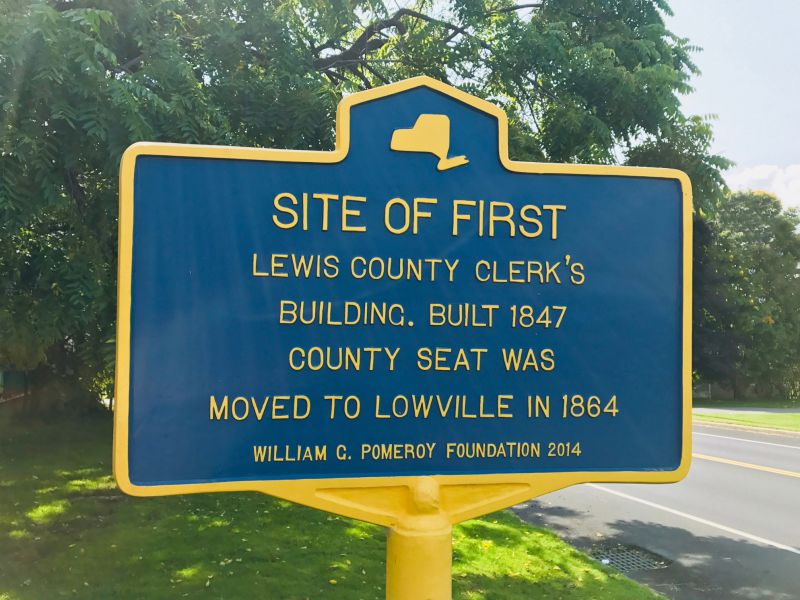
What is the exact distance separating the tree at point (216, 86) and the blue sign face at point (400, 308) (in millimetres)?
2176

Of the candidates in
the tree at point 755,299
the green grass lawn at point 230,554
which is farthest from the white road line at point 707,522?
the tree at point 755,299

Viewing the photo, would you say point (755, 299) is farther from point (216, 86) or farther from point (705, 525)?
point (216, 86)

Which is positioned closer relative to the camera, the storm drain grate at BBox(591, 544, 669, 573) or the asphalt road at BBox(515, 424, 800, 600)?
the asphalt road at BBox(515, 424, 800, 600)

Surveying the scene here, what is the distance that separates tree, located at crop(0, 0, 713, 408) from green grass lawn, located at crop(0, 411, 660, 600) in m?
1.63

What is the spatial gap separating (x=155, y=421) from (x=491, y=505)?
111 cm

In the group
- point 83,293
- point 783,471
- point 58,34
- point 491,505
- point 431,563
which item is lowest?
point 783,471

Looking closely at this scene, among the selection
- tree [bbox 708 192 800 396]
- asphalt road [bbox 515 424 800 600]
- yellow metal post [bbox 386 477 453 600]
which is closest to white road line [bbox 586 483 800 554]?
asphalt road [bbox 515 424 800 600]

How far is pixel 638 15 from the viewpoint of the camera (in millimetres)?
6980

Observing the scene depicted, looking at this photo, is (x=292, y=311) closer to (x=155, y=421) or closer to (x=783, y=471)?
(x=155, y=421)

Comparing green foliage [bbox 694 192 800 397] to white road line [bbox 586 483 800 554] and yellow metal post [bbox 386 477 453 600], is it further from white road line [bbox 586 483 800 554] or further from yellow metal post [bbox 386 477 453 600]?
yellow metal post [bbox 386 477 453 600]

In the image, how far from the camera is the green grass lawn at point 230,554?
5.03m

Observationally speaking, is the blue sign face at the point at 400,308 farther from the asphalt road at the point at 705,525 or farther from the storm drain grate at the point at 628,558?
the storm drain grate at the point at 628,558

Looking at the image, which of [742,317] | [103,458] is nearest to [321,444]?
[103,458]

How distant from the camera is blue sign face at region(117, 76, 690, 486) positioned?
2.09 m
